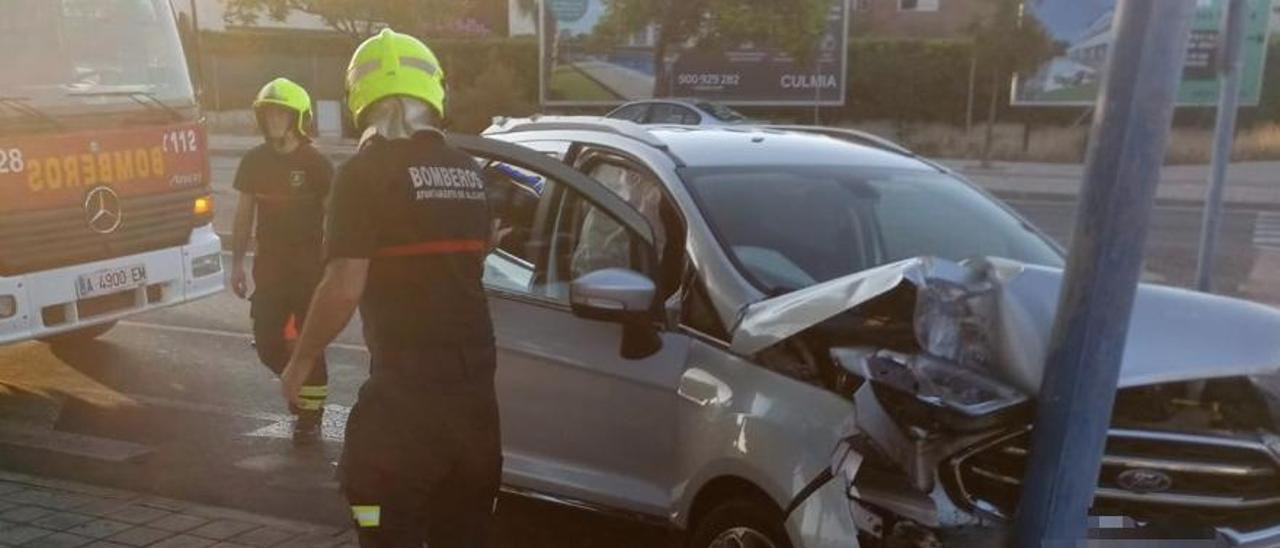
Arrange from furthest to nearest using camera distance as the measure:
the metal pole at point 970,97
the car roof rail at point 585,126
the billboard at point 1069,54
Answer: the metal pole at point 970,97, the billboard at point 1069,54, the car roof rail at point 585,126

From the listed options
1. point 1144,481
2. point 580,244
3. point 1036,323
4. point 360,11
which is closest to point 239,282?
point 580,244

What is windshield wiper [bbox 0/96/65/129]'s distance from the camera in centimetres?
708

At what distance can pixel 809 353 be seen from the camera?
3.32 m

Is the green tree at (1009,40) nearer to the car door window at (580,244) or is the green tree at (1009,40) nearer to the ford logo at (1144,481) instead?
the car door window at (580,244)

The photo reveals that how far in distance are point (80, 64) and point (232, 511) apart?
3693 mm

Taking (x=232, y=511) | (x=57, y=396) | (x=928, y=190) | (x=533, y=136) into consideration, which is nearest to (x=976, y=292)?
(x=928, y=190)

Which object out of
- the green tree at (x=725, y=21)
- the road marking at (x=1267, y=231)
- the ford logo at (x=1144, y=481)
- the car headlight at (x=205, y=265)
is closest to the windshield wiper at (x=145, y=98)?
the car headlight at (x=205, y=265)

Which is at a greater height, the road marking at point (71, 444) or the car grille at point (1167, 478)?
the car grille at point (1167, 478)

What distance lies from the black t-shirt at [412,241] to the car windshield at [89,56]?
4657 mm

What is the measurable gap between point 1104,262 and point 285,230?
15.5 feet

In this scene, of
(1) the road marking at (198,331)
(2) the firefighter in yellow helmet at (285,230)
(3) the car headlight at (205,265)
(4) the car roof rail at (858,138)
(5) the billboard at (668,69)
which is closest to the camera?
(4) the car roof rail at (858,138)

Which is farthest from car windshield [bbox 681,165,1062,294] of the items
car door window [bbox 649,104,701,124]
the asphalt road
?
car door window [bbox 649,104,701,124]

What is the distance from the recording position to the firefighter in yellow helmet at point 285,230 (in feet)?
20.7

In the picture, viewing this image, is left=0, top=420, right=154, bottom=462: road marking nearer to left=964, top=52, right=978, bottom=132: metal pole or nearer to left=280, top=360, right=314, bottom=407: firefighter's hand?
left=280, top=360, right=314, bottom=407: firefighter's hand
